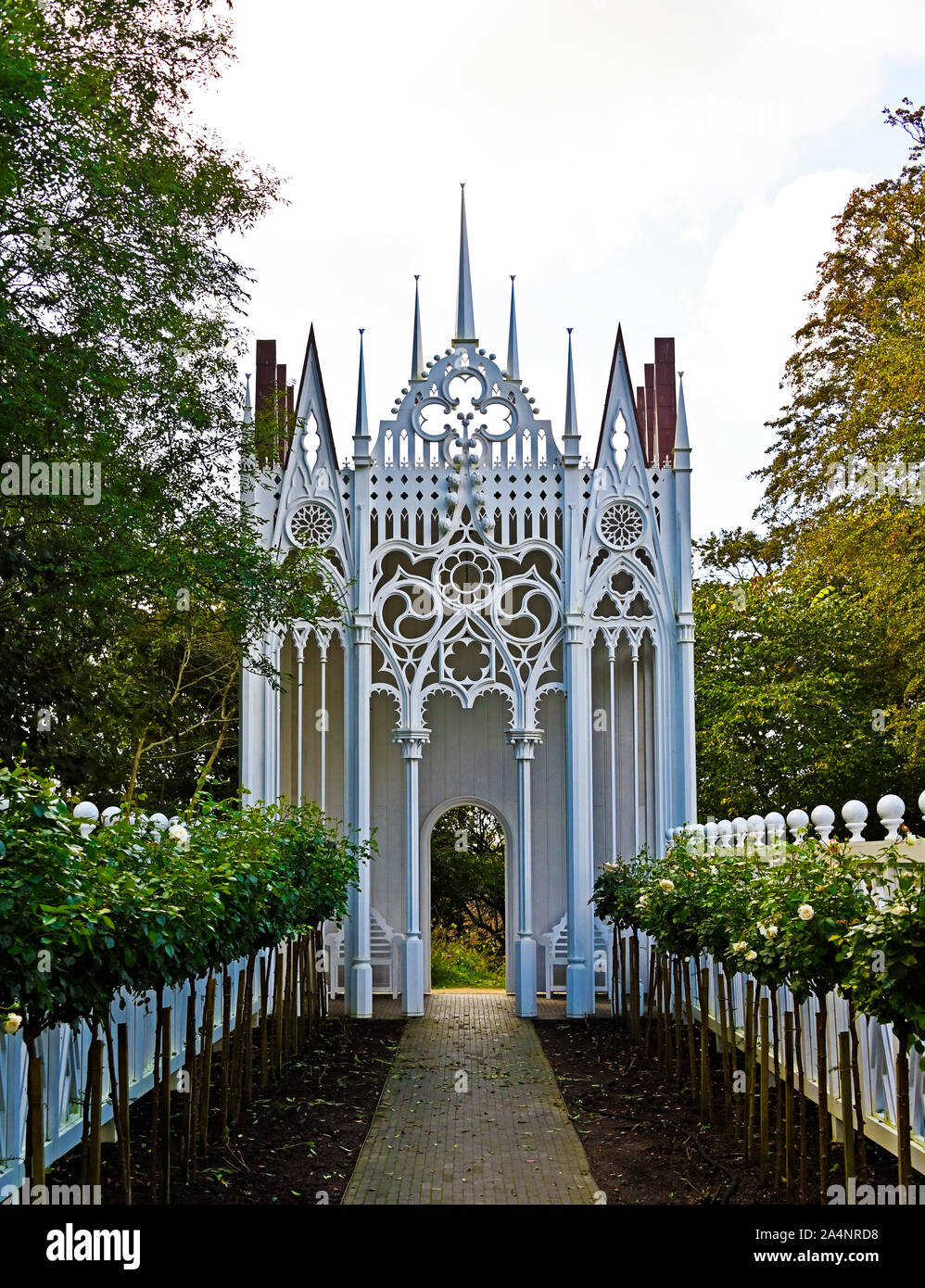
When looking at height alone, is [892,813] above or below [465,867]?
above

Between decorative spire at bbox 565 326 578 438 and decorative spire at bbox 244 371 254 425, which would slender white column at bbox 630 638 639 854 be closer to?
decorative spire at bbox 565 326 578 438

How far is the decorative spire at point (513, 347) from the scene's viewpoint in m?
13.9

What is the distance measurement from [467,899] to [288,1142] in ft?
45.9

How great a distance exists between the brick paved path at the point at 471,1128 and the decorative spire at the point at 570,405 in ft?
21.2

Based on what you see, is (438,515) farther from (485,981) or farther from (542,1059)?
(485,981)

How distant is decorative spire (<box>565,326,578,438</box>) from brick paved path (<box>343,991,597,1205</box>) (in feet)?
21.2

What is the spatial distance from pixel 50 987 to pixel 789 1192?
380cm

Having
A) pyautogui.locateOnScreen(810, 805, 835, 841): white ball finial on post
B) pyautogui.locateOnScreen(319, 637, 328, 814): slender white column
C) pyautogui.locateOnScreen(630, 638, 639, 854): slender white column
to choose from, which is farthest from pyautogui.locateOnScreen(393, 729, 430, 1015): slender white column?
pyautogui.locateOnScreen(810, 805, 835, 841): white ball finial on post

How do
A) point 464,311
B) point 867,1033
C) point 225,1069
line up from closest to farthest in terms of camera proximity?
point 867,1033, point 225,1069, point 464,311

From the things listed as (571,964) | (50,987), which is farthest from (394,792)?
(50,987)

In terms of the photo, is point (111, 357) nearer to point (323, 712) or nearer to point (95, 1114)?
point (323, 712)

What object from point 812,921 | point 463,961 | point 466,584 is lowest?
point 463,961

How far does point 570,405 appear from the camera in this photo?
13.8 m

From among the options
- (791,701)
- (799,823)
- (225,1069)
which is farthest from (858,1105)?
(791,701)
